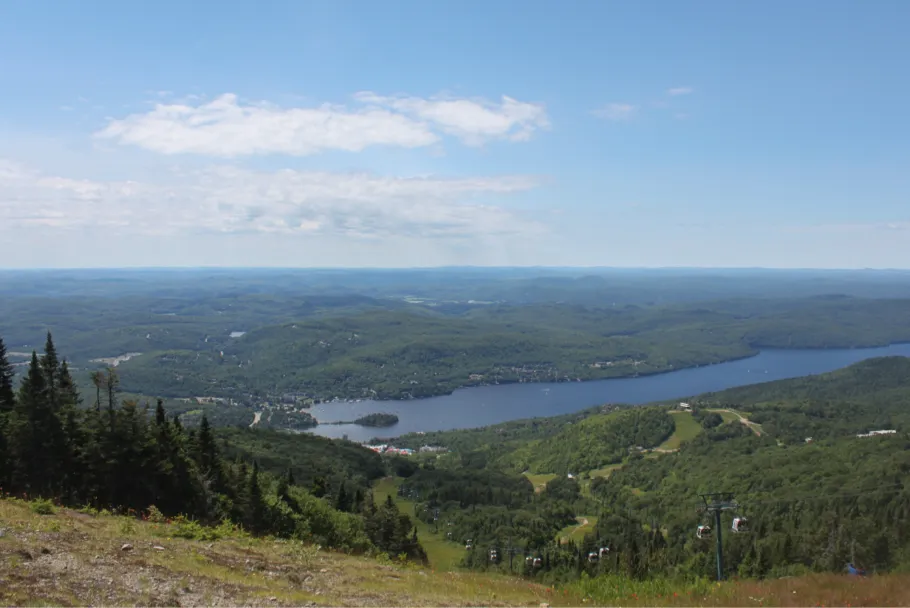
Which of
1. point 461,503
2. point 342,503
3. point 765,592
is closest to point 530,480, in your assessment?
point 461,503

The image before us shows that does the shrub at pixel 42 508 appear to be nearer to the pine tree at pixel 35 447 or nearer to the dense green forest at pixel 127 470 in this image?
the dense green forest at pixel 127 470

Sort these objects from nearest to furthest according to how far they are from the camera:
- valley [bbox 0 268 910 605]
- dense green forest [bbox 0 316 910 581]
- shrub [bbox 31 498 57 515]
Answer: valley [bbox 0 268 910 605], shrub [bbox 31 498 57 515], dense green forest [bbox 0 316 910 581]

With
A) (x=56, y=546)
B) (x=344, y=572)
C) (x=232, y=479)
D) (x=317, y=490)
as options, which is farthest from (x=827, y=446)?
(x=56, y=546)

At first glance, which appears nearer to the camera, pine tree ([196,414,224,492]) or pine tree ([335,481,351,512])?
pine tree ([196,414,224,492])

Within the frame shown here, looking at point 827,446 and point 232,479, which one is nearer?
point 232,479

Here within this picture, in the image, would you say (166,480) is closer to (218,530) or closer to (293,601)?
(218,530)

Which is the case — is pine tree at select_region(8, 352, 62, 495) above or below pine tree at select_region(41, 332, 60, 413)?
below

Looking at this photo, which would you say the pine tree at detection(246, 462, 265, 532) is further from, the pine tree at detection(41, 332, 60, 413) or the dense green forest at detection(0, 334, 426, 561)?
the pine tree at detection(41, 332, 60, 413)

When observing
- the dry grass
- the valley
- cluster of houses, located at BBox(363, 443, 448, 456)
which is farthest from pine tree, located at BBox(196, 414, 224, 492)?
Answer: cluster of houses, located at BBox(363, 443, 448, 456)

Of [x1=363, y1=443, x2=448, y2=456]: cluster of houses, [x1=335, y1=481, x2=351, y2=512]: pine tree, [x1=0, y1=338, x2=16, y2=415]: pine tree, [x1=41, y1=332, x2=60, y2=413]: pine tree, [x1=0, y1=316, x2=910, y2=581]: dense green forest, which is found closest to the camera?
[x1=0, y1=316, x2=910, y2=581]: dense green forest
